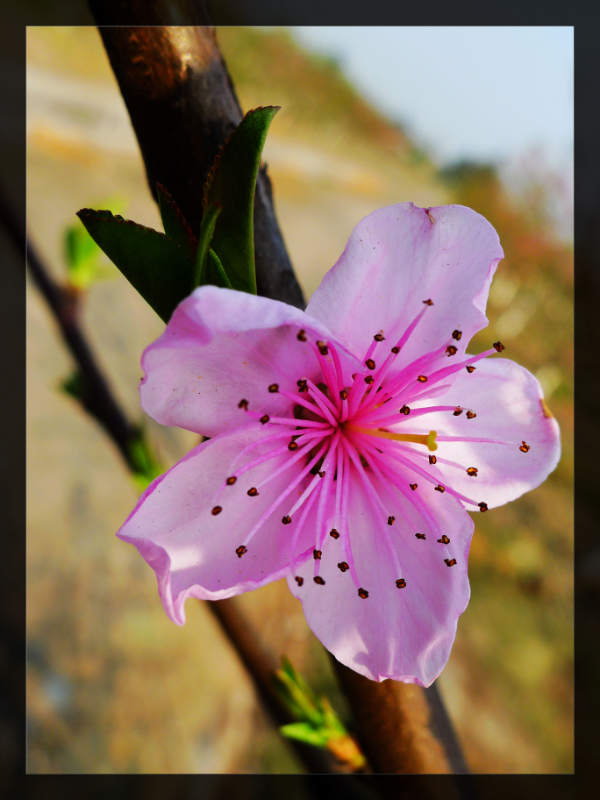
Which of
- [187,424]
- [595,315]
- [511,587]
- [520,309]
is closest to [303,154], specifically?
[520,309]

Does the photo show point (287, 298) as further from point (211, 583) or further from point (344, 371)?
point (211, 583)

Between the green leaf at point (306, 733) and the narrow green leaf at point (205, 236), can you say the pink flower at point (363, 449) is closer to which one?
the narrow green leaf at point (205, 236)

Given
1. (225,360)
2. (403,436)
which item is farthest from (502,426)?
(225,360)

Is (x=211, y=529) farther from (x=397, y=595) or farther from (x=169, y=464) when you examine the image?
(x=169, y=464)

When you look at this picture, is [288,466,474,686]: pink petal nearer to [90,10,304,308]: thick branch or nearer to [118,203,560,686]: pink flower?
[118,203,560,686]: pink flower

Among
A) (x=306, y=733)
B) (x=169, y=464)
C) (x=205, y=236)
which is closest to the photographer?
(x=205, y=236)

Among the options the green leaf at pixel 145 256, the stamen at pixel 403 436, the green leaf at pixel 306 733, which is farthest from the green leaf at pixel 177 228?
the green leaf at pixel 306 733
